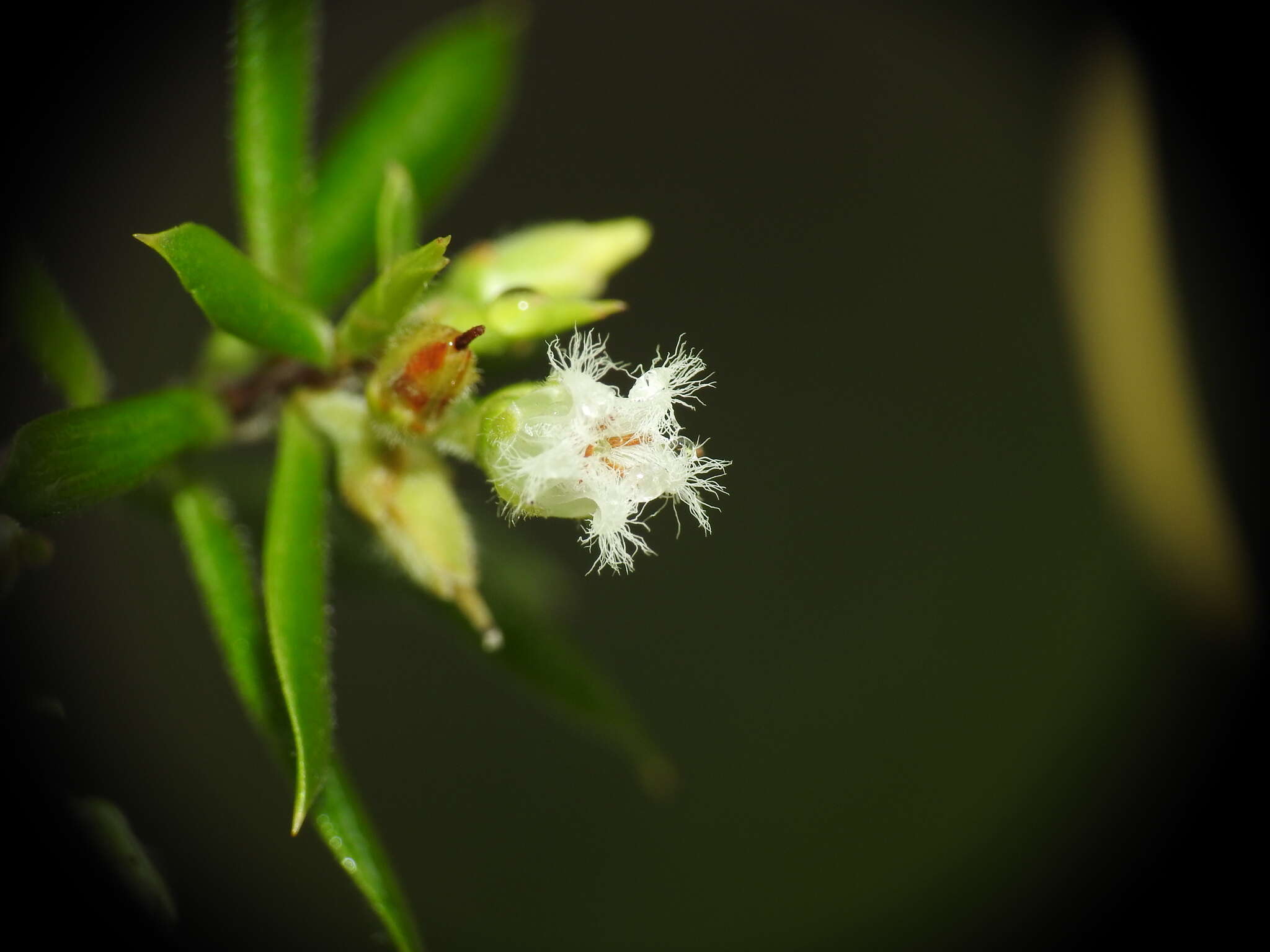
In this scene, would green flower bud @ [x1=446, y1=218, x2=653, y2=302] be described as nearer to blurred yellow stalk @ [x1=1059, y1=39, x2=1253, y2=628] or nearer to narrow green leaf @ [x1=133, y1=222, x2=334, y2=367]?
narrow green leaf @ [x1=133, y1=222, x2=334, y2=367]

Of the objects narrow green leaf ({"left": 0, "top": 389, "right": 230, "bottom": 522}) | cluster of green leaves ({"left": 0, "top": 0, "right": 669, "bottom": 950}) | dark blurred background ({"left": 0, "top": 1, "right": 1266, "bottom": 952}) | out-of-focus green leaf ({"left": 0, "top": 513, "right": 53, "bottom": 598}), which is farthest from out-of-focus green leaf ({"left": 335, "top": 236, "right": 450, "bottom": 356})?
dark blurred background ({"left": 0, "top": 1, "right": 1266, "bottom": 952})

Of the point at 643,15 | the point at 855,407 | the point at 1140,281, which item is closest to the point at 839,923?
the point at 855,407

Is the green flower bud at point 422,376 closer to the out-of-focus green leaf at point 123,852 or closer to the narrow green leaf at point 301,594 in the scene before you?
the narrow green leaf at point 301,594

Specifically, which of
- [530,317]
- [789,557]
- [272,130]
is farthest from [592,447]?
[789,557]

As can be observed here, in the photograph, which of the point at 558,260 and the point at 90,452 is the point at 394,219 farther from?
the point at 90,452

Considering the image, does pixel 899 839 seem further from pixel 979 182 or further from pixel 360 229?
pixel 360 229

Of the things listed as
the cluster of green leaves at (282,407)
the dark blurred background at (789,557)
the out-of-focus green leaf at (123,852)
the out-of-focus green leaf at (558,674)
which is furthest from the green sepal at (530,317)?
the dark blurred background at (789,557)

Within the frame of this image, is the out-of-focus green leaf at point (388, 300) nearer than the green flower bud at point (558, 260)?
Yes
